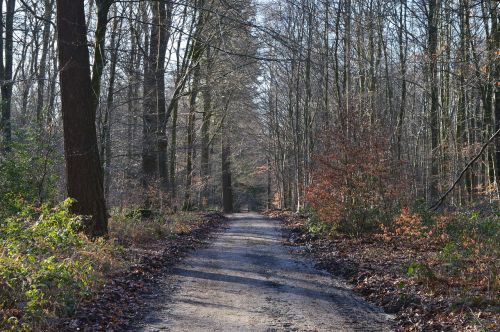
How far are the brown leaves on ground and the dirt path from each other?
0.30m

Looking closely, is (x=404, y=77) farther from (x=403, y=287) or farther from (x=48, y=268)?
(x=48, y=268)

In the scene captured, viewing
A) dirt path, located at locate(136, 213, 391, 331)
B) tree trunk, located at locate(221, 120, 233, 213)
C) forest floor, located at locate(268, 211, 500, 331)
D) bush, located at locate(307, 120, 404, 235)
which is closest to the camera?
forest floor, located at locate(268, 211, 500, 331)

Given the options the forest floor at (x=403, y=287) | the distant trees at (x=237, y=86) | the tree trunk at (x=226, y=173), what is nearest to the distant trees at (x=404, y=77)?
the distant trees at (x=237, y=86)

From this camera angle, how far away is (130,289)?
28.4 feet

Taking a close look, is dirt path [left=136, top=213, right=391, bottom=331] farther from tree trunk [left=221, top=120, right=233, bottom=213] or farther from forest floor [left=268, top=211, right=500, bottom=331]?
tree trunk [left=221, top=120, right=233, bottom=213]

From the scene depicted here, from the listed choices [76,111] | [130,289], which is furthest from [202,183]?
[130,289]

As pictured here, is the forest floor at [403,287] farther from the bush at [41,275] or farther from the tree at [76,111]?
the tree at [76,111]

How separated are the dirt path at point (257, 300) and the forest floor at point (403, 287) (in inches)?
13.1

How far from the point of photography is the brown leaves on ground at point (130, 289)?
665 cm

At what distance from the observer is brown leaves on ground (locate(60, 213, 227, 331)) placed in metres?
6.65

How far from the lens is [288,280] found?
9.84 metres

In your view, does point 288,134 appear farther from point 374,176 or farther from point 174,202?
point 374,176

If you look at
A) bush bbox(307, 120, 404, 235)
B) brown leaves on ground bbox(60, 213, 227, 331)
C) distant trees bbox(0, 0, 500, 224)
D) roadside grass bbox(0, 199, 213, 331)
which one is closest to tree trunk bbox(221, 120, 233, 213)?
distant trees bbox(0, 0, 500, 224)

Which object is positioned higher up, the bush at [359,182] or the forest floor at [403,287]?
the bush at [359,182]
